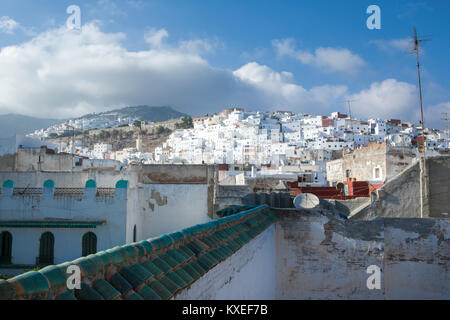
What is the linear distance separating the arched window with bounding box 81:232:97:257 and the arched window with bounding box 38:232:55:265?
0.99m

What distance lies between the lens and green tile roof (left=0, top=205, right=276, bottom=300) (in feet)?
6.27

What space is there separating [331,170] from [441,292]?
22.3 meters

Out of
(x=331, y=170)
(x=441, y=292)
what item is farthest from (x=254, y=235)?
(x=331, y=170)

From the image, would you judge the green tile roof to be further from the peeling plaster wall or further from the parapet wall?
the peeling plaster wall

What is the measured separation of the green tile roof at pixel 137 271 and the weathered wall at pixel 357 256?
491cm

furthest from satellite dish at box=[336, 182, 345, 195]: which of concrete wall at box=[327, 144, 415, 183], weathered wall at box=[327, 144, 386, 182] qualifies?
weathered wall at box=[327, 144, 386, 182]

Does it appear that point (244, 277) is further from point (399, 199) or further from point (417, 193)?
point (417, 193)

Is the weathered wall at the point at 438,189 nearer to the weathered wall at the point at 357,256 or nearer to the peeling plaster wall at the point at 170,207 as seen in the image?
the weathered wall at the point at 357,256

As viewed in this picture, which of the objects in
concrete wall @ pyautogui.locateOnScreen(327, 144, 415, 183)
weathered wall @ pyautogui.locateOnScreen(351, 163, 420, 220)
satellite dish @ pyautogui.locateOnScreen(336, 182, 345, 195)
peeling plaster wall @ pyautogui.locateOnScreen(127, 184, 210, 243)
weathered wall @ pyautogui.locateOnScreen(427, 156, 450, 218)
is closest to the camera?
weathered wall @ pyautogui.locateOnScreen(351, 163, 420, 220)

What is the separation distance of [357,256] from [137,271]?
302 inches

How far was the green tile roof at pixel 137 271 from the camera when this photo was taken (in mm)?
1911

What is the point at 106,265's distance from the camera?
2.47 m

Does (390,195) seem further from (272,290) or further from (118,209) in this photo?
(118,209)

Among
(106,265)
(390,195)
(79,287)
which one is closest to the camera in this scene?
(79,287)
